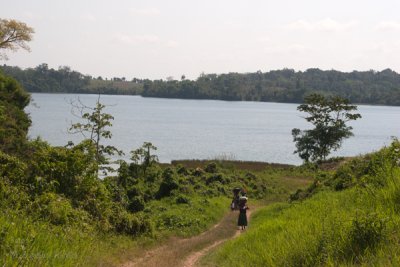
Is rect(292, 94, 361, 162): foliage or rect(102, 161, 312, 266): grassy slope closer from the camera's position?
rect(102, 161, 312, 266): grassy slope

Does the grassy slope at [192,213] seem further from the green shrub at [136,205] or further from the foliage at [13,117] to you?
the foliage at [13,117]

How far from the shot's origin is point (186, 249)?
1964 cm

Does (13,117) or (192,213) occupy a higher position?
(13,117)

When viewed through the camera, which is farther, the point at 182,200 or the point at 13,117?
the point at 13,117

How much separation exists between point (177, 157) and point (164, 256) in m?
62.0

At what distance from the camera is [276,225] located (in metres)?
14.0

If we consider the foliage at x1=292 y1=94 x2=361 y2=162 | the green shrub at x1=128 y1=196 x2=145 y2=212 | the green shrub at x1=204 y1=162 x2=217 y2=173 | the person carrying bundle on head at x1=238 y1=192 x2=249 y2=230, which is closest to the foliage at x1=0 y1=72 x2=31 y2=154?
the green shrub at x1=128 y1=196 x2=145 y2=212

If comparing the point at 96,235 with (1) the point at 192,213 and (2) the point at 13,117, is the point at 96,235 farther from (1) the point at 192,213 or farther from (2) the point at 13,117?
(2) the point at 13,117

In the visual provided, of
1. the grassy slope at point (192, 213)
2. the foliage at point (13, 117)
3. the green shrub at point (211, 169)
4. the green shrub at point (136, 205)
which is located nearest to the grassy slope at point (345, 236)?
the grassy slope at point (192, 213)

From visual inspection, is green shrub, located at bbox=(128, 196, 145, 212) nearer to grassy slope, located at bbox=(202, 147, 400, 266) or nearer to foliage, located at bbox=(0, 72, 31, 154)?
foliage, located at bbox=(0, 72, 31, 154)

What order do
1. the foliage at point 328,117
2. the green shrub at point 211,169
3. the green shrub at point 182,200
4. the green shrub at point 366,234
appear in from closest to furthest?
the green shrub at point 366,234 → the green shrub at point 182,200 → the green shrub at point 211,169 → the foliage at point 328,117

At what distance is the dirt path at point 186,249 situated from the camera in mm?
16688

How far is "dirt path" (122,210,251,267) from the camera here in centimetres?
1669

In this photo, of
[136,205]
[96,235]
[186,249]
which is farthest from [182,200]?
[96,235]
